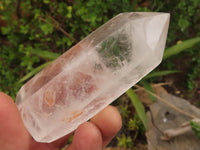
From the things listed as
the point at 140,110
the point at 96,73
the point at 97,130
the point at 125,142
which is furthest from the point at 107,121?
the point at 125,142

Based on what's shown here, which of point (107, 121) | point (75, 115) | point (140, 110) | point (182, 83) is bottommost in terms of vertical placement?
point (182, 83)

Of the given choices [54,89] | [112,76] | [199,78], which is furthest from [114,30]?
[199,78]

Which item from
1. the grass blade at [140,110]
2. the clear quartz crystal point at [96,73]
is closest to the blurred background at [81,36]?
the grass blade at [140,110]

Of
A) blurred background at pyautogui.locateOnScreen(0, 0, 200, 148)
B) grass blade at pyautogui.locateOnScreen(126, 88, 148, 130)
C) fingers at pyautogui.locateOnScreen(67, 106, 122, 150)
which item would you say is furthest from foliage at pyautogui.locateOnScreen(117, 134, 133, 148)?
fingers at pyautogui.locateOnScreen(67, 106, 122, 150)

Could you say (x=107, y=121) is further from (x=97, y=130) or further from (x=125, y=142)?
(x=125, y=142)

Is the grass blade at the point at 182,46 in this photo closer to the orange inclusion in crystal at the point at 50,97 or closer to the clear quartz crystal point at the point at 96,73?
the clear quartz crystal point at the point at 96,73

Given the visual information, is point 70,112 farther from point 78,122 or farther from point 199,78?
point 199,78

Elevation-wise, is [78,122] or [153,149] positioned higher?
[78,122]
